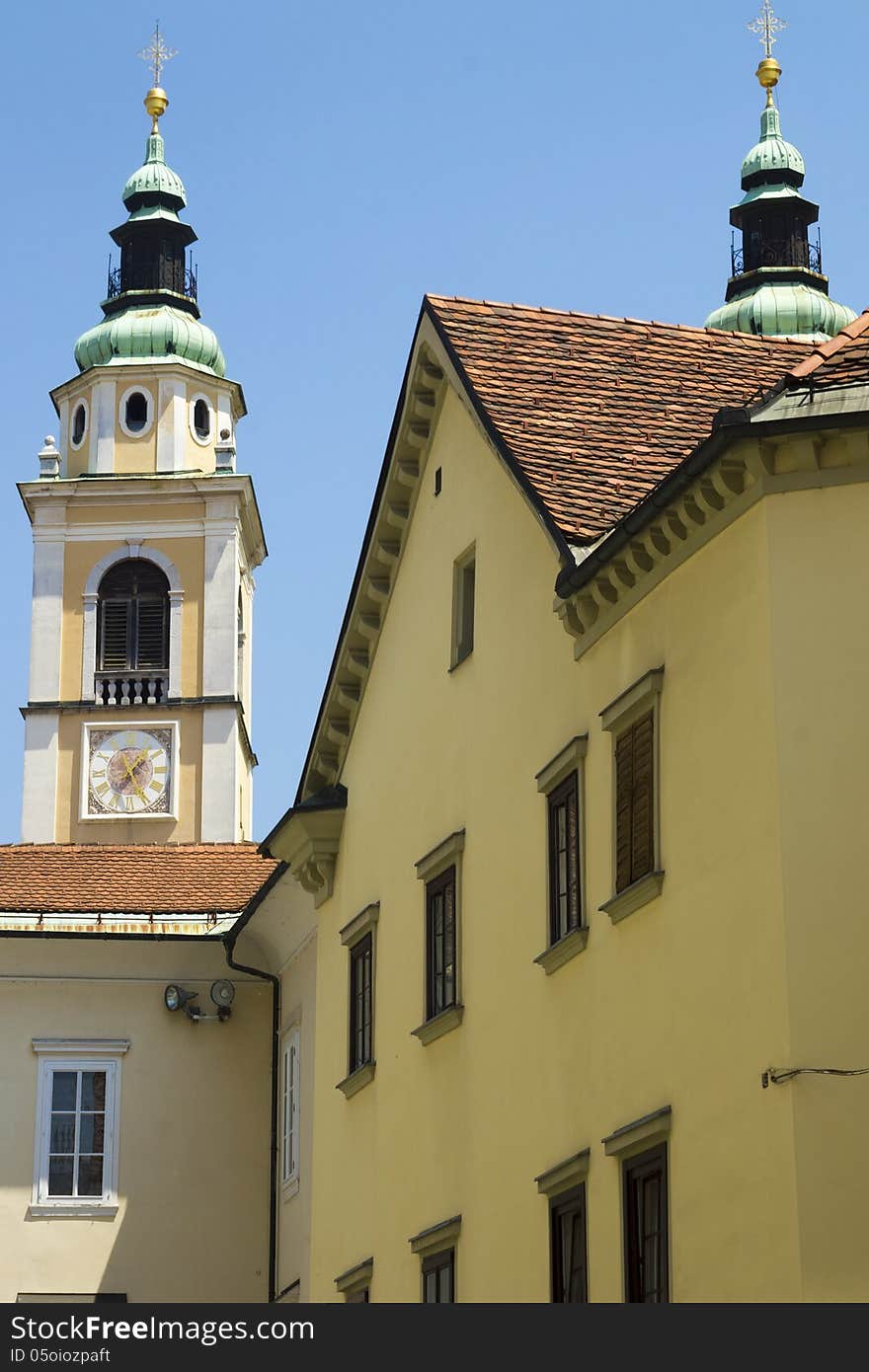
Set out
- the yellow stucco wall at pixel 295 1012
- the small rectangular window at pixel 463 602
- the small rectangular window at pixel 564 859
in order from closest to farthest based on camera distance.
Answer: the small rectangular window at pixel 564 859 < the small rectangular window at pixel 463 602 < the yellow stucco wall at pixel 295 1012

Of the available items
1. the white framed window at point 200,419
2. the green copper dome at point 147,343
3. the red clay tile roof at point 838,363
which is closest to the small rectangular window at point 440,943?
the red clay tile roof at point 838,363

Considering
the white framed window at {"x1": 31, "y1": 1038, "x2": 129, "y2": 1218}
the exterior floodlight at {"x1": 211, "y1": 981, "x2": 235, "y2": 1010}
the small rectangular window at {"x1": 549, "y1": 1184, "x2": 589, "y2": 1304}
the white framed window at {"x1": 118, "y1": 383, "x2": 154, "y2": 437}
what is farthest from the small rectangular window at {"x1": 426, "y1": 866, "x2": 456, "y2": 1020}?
the white framed window at {"x1": 118, "y1": 383, "x2": 154, "y2": 437}

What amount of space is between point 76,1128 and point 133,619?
32597mm

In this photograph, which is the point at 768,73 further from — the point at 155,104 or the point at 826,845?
the point at 826,845

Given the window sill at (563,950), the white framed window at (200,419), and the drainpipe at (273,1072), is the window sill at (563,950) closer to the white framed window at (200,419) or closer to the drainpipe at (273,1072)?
the drainpipe at (273,1072)

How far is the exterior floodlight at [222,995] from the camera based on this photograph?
34500 millimetres

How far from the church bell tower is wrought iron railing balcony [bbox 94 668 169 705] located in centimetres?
3

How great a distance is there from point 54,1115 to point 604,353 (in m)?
13.2

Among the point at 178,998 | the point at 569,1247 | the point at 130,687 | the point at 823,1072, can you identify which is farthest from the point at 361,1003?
the point at 130,687

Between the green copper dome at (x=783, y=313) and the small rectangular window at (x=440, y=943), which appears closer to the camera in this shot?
the small rectangular window at (x=440, y=943)

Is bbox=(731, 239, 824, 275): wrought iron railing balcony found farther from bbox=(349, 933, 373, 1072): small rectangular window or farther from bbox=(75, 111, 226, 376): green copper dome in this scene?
bbox=(349, 933, 373, 1072): small rectangular window

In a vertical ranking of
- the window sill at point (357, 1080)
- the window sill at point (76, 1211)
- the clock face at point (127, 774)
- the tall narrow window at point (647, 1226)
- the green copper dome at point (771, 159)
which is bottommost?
the tall narrow window at point (647, 1226)

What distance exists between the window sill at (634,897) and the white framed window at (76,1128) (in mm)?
15332
